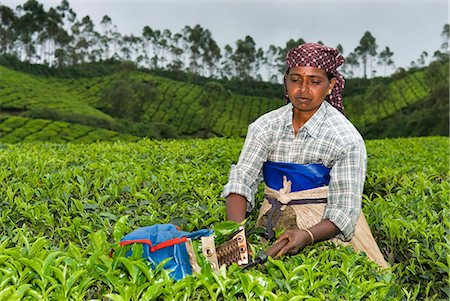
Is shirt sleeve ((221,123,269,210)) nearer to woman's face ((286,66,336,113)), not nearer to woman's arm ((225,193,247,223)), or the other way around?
woman's arm ((225,193,247,223))

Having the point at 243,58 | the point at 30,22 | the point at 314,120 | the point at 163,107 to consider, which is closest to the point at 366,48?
the point at 243,58

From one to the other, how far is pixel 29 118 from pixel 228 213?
35.0 meters

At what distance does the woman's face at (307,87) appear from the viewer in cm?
268

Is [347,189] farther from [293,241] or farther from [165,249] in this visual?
[165,249]

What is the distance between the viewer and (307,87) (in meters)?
2.71

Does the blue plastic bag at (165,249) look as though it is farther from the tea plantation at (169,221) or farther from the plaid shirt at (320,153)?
the plaid shirt at (320,153)

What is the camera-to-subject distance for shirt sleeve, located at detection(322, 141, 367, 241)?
101 inches

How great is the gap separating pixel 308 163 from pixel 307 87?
432mm

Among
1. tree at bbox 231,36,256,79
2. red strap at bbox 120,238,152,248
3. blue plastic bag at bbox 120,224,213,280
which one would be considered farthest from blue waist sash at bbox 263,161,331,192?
tree at bbox 231,36,256,79

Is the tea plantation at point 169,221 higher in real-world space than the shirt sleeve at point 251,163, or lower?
lower

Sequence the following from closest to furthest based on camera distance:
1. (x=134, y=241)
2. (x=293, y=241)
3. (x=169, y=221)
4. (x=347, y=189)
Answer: (x=134, y=241), (x=293, y=241), (x=347, y=189), (x=169, y=221)

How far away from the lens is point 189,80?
68.7m

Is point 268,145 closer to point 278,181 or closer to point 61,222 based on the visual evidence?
point 278,181

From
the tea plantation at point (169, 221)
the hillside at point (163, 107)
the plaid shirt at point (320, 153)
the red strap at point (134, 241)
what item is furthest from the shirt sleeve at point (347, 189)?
the hillside at point (163, 107)
